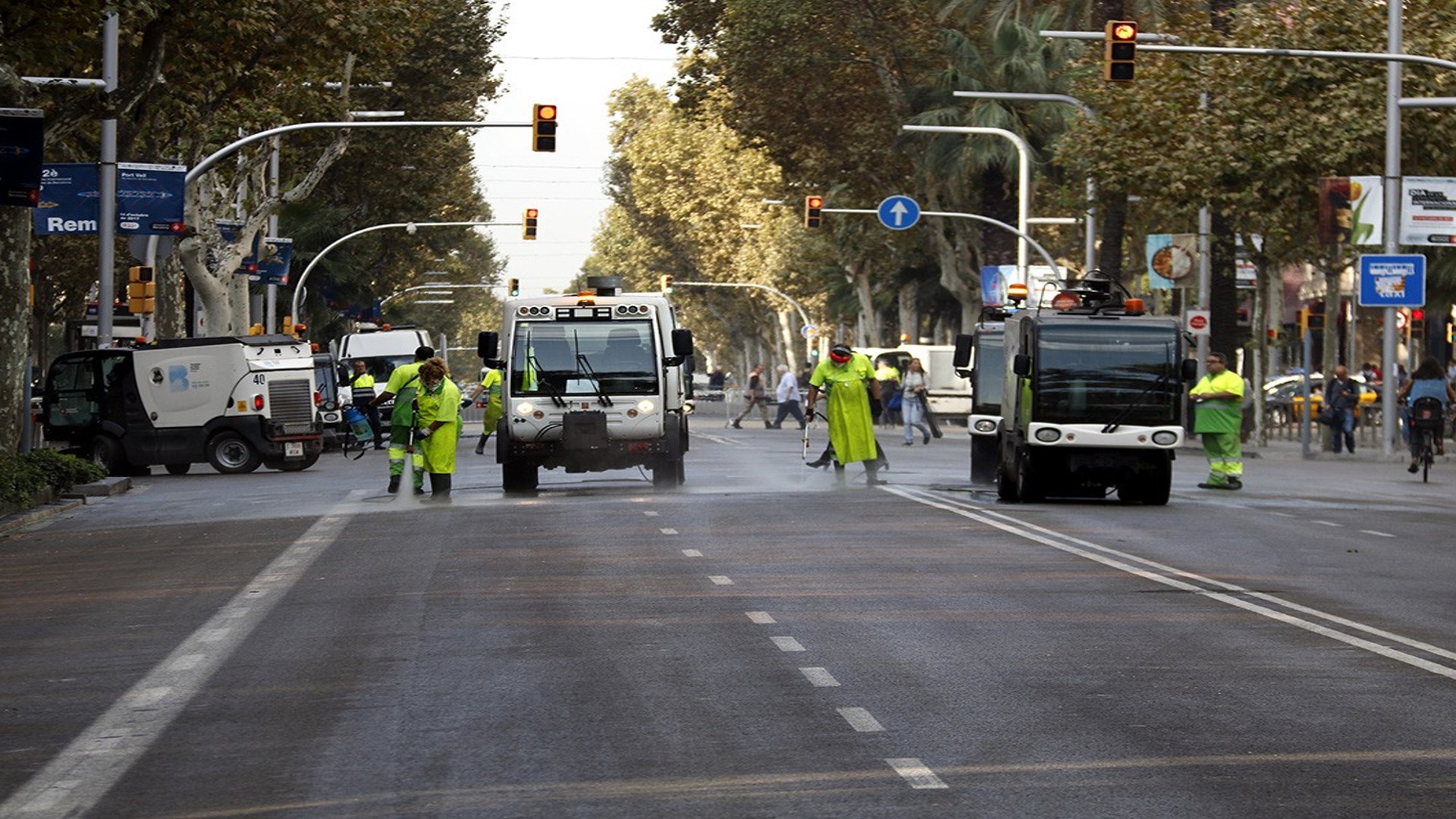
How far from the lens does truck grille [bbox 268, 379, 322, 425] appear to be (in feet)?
117

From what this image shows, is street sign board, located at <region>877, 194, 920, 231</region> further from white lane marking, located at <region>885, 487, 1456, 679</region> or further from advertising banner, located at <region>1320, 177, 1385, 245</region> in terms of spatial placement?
white lane marking, located at <region>885, 487, 1456, 679</region>

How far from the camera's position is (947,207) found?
62.9 metres

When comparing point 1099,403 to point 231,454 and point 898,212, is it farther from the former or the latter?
point 898,212

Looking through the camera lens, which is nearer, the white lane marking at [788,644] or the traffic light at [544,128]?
the white lane marking at [788,644]

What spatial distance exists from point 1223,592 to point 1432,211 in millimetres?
27619

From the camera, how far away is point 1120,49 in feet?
94.6

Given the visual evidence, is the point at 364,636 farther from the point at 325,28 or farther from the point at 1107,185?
the point at 1107,185

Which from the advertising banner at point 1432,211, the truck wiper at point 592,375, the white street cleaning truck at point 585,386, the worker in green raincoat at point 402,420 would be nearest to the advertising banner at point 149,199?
the worker in green raincoat at point 402,420

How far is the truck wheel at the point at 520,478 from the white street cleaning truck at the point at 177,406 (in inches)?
376

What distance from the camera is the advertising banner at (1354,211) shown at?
41.0m

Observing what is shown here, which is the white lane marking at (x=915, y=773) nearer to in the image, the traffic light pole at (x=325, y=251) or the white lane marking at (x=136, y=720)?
the white lane marking at (x=136, y=720)

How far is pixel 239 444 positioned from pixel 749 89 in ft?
88.7

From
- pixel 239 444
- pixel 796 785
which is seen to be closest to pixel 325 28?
pixel 239 444

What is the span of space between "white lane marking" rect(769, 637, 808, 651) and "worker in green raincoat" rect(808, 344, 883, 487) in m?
14.3
